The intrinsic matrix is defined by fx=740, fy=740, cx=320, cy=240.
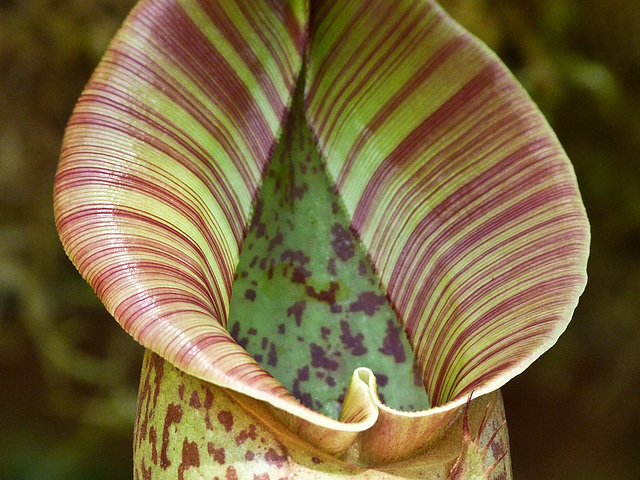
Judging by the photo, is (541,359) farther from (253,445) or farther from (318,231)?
(253,445)

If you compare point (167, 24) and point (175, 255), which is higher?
point (167, 24)

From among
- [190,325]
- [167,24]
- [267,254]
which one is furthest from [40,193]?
[190,325]

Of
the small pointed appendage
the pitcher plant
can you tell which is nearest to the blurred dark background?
the pitcher plant

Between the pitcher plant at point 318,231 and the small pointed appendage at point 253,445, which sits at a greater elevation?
the pitcher plant at point 318,231

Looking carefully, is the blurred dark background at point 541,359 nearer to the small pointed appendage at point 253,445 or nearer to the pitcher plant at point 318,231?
the pitcher plant at point 318,231

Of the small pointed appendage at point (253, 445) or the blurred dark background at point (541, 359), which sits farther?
the blurred dark background at point (541, 359)

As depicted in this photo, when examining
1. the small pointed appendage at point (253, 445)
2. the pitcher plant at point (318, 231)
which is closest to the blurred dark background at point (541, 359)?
the pitcher plant at point (318, 231)

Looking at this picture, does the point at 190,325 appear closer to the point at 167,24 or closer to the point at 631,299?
the point at 167,24

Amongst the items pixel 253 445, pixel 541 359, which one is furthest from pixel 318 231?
pixel 541 359
